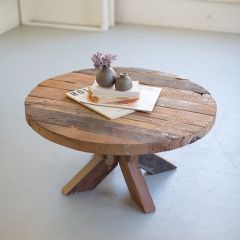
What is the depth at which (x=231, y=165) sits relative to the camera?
85.4 inches

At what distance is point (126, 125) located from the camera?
156 cm

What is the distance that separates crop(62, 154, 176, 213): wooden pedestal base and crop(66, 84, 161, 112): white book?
22 centimetres

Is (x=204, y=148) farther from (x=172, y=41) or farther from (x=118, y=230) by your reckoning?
(x=172, y=41)

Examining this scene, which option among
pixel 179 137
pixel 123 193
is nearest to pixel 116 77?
pixel 179 137

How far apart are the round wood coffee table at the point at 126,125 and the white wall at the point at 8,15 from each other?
8.76 feet

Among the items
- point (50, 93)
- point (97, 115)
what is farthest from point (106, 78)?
point (50, 93)

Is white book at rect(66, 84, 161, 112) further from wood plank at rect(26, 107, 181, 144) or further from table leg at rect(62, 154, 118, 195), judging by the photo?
table leg at rect(62, 154, 118, 195)

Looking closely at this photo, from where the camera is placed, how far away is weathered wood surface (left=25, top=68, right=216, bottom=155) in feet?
4.81

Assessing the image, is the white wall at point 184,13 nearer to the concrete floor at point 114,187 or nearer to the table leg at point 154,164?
the concrete floor at point 114,187

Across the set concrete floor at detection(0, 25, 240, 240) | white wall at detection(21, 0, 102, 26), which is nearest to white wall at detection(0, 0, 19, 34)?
white wall at detection(21, 0, 102, 26)

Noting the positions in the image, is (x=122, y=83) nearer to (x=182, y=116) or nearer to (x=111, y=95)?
(x=111, y=95)

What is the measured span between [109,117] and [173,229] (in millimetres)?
527

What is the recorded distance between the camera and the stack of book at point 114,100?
5.41 feet

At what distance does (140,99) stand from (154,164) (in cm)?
47
